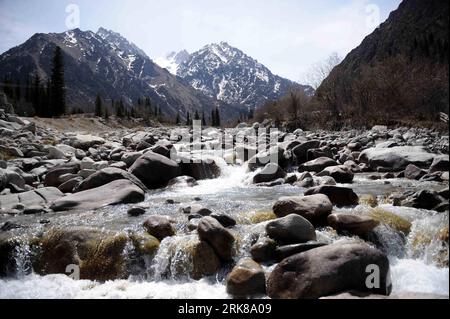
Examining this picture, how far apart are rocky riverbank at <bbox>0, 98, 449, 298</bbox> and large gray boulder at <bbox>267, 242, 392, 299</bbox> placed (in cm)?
2

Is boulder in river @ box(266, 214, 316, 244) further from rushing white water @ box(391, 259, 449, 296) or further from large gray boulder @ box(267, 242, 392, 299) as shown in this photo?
rushing white water @ box(391, 259, 449, 296)

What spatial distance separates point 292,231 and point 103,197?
22.4ft

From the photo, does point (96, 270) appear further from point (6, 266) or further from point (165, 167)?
point (165, 167)

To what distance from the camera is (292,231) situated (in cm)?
714

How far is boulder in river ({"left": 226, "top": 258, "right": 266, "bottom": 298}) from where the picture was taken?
6016mm

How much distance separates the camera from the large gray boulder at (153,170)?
1510 cm

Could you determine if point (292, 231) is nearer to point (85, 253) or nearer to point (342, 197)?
point (342, 197)

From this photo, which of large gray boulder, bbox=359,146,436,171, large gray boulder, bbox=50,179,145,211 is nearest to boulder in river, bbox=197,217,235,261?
large gray boulder, bbox=50,179,145,211

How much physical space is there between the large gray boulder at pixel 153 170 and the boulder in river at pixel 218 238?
26.9 ft

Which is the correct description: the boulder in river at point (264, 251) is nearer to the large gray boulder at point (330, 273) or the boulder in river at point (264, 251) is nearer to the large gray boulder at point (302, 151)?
the large gray boulder at point (330, 273)

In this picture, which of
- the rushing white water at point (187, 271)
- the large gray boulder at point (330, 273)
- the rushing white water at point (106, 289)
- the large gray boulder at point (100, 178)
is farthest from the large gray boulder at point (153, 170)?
the large gray boulder at point (330, 273)
